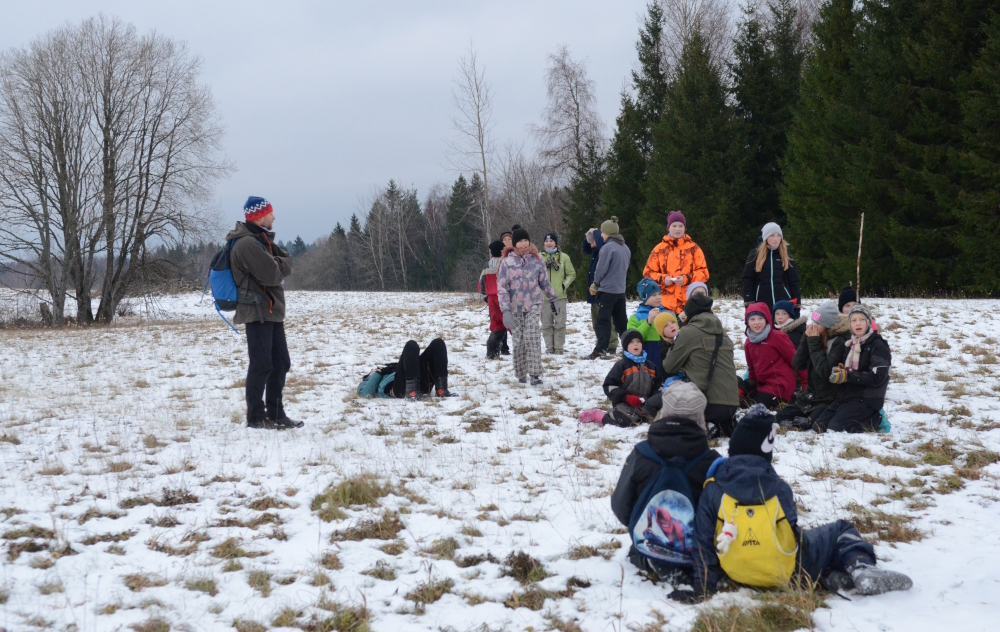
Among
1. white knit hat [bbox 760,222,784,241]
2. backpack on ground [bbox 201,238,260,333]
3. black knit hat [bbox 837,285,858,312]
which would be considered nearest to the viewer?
backpack on ground [bbox 201,238,260,333]

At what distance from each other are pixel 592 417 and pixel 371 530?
3.11m

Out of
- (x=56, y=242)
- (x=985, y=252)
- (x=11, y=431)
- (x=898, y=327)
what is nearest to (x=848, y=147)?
(x=985, y=252)

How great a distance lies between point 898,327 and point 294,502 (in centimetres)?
1047

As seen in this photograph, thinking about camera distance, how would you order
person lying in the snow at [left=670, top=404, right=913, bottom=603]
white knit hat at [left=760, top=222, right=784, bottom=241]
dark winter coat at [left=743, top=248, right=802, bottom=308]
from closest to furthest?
person lying in the snow at [left=670, top=404, right=913, bottom=603] → white knit hat at [left=760, top=222, right=784, bottom=241] → dark winter coat at [left=743, top=248, right=802, bottom=308]

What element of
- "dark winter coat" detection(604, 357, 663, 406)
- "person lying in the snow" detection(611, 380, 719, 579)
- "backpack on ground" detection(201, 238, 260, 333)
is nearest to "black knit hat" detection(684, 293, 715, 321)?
"dark winter coat" detection(604, 357, 663, 406)

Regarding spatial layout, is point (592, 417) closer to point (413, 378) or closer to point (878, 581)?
point (413, 378)

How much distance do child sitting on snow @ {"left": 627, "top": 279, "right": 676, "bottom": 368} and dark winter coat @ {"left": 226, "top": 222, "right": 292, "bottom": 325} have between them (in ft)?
13.1

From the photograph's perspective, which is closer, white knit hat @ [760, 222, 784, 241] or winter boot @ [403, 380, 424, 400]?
white knit hat @ [760, 222, 784, 241]

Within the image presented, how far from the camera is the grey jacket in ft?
32.9

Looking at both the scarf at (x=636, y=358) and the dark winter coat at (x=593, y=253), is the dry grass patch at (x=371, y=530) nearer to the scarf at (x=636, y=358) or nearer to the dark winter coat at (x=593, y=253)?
the scarf at (x=636, y=358)

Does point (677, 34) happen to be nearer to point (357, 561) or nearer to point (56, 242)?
point (56, 242)

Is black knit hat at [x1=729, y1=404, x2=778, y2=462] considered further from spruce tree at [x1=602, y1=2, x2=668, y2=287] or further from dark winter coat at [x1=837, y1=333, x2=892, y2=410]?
spruce tree at [x1=602, y1=2, x2=668, y2=287]

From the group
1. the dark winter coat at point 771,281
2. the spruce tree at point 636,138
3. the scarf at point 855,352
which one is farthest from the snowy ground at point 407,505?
the spruce tree at point 636,138

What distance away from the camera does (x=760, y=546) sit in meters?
3.43
